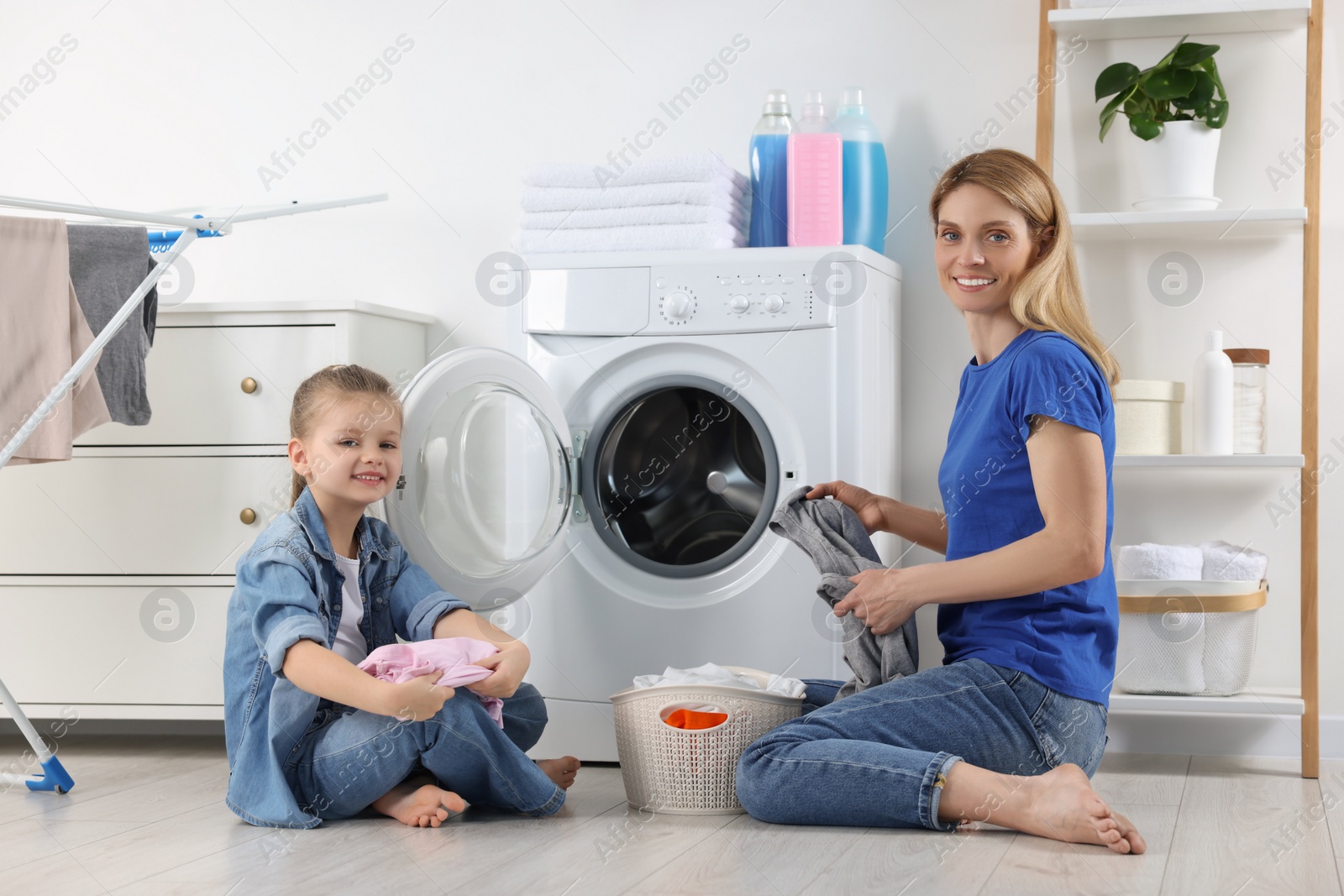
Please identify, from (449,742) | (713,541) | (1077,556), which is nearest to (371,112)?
(713,541)

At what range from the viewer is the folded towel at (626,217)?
6.93ft

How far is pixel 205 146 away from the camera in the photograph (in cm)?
280

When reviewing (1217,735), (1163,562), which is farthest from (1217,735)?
(1163,562)

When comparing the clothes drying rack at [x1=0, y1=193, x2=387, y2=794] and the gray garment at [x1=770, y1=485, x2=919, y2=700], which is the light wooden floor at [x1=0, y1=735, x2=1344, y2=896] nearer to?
the clothes drying rack at [x1=0, y1=193, x2=387, y2=794]

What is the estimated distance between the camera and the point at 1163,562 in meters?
2.09

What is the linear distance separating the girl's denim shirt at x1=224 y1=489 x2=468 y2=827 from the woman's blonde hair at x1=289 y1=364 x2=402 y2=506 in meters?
0.09

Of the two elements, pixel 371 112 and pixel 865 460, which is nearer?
pixel 865 460

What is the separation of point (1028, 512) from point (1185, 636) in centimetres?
65

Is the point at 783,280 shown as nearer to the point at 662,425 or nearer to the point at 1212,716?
the point at 662,425

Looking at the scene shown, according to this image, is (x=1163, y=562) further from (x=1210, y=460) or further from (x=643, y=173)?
(x=643, y=173)

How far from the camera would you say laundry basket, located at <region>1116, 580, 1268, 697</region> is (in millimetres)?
2062

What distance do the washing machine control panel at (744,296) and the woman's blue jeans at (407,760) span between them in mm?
737

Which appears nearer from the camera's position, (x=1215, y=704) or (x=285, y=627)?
(x=285, y=627)

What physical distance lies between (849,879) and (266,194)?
2067mm
